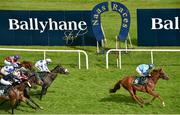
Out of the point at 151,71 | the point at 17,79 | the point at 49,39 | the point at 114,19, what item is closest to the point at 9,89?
the point at 17,79

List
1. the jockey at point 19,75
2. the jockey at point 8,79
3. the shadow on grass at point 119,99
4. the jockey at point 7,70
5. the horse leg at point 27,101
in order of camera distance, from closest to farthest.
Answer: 1. the horse leg at point 27,101
2. the jockey at point 8,79
3. the jockey at point 19,75
4. the jockey at point 7,70
5. the shadow on grass at point 119,99

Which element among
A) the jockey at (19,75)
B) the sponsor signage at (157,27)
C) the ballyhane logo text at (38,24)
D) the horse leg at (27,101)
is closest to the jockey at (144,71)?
the horse leg at (27,101)

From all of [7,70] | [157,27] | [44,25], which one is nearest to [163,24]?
[157,27]

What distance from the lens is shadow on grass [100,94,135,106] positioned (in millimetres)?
14719

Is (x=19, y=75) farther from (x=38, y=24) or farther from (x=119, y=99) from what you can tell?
(x=38, y=24)

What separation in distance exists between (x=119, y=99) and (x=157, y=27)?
572cm

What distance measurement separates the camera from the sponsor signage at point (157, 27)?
65.3 feet

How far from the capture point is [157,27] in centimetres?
1998

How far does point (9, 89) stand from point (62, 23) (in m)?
7.35

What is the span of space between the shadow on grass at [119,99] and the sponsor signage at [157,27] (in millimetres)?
5101

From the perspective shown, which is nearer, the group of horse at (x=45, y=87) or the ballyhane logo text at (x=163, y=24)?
the group of horse at (x=45, y=87)

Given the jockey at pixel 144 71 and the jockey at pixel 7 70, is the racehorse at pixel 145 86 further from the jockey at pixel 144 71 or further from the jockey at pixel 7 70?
the jockey at pixel 7 70

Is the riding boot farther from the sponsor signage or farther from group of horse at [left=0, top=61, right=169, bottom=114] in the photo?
the sponsor signage

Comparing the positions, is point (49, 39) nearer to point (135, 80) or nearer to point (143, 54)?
point (143, 54)
